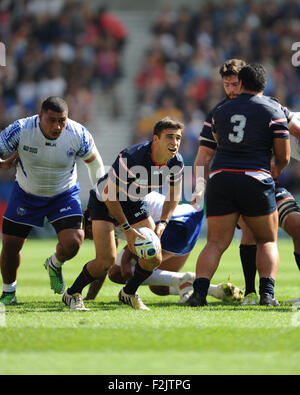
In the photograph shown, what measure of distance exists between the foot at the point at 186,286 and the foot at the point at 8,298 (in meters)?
1.79

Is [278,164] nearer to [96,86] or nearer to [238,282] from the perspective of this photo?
[238,282]

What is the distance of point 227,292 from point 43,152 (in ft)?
8.08

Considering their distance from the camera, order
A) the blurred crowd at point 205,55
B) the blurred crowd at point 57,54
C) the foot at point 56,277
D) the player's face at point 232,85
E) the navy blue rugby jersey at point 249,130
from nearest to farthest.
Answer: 1. the navy blue rugby jersey at point 249,130
2. the player's face at point 232,85
3. the foot at point 56,277
4. the blurred crowd at point 205,55
5. the blurred crowd at point 57,54

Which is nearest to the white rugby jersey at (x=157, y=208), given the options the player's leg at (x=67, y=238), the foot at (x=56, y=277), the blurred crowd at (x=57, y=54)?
the player's leg at (x=67, y=238)

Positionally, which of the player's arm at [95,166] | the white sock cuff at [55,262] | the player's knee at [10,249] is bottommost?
the white sock cuff at [55,262]

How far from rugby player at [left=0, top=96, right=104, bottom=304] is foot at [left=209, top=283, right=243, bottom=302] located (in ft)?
5.14

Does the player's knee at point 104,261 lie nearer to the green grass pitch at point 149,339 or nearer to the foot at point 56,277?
the green grass pitch at point 149,339

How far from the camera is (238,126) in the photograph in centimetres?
732

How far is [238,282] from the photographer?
34.6 ft

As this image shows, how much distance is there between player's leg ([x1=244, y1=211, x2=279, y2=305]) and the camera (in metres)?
7.38

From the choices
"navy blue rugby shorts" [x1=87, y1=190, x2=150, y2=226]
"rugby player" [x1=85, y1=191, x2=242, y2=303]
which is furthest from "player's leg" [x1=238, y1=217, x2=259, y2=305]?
"navy blue rugby shorts" [x1=87, y1=190, x2=150, y2=226]

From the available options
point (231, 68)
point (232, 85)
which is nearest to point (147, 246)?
point (232, 85)

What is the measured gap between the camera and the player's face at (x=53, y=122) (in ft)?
26.0
